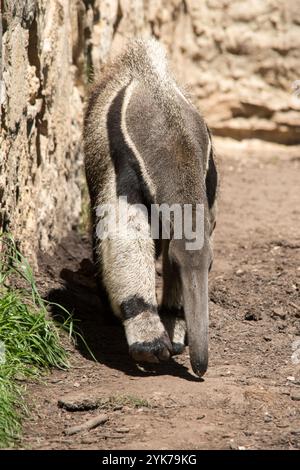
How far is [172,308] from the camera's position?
6965mm

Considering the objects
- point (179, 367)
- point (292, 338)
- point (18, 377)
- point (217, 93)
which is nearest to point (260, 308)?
point (292, 338)

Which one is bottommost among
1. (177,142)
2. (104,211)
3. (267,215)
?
(267,215)

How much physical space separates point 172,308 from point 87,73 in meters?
3.62

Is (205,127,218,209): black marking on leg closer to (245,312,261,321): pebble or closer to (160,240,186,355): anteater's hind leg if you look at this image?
(160,240,186,355): anteater's hind leg

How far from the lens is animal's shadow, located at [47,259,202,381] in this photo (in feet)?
20.8

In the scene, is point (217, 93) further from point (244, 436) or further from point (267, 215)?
point (244, 436)

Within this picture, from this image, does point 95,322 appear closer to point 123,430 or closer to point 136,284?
point 136,284

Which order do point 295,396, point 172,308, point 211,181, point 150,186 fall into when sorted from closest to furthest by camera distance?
point 295,396 → point 150,186 → point 211,181 → point 172,308

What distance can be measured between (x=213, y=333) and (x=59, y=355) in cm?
139

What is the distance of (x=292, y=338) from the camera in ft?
23.1

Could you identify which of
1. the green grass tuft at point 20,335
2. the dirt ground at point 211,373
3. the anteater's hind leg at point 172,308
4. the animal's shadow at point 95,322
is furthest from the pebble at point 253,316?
the green grass tuft at point 20,335

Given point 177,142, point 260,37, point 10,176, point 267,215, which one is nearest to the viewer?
point 177,142

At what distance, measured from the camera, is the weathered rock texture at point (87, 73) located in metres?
7.09

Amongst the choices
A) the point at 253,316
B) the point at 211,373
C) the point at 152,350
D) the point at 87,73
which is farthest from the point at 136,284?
the point at 87,73
